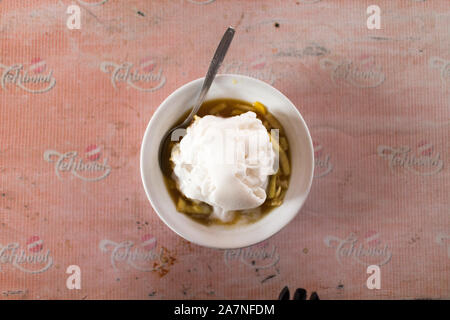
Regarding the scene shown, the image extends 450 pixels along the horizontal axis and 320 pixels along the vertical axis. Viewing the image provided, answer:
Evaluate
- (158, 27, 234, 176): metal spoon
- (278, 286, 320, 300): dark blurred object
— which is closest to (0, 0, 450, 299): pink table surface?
(278, 286, 320, 300): dark blurred object

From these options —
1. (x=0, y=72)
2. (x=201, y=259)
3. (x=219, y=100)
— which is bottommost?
(x=201, y=259)

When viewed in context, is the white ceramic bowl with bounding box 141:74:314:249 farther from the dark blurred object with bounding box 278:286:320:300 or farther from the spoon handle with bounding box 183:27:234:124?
the dark blurred object with bounding box 278:286:320:300

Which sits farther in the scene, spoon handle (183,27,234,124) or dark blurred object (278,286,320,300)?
dark blurred object (278,286,320,300)

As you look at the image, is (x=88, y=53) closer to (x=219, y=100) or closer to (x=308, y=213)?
(x=219, y=100)

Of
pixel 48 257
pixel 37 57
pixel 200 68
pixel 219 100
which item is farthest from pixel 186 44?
pixel 48 257

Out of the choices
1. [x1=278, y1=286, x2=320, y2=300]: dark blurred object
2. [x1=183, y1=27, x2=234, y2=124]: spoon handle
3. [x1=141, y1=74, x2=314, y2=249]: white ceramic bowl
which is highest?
[x1=183, y1=27, x2=234, y2=124]: spoon handle

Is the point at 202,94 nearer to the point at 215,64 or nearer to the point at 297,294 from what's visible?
the point at 215,64
